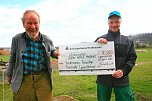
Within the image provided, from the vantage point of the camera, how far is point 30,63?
4691 millimetres

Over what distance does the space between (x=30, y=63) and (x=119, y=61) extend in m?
1.41

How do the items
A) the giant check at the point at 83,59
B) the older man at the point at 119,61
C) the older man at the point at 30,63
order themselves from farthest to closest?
1. the giant check at the point at 83,59
2. the older man at the point at 119,61
3. the older man at the point at 30,63

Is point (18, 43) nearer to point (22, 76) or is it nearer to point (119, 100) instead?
point (22, 76)

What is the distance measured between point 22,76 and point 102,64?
1359mm

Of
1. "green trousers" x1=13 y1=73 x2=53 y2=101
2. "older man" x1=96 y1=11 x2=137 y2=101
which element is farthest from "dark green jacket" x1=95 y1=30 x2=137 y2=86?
"green trousers" x1=13 y1=73 x2=53 y2=101

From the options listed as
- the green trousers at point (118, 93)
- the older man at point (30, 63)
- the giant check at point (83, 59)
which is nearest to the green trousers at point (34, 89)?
the older man at point (30, 63)

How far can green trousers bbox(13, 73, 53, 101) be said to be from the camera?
473cm

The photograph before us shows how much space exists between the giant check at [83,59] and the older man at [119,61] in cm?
20

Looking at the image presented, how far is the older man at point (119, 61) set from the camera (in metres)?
5.08

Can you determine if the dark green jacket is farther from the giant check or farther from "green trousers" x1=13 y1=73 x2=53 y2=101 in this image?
"green trousers" x1=13 y1=73 x2=53 y2=101

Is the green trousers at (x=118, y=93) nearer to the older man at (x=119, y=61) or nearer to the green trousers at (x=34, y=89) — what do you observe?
the older man at (x=119, y=61)

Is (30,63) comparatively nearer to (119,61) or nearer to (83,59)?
(83,59)

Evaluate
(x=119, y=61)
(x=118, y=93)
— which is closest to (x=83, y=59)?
(x=119, y=61)

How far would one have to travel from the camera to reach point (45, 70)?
4812 mm
